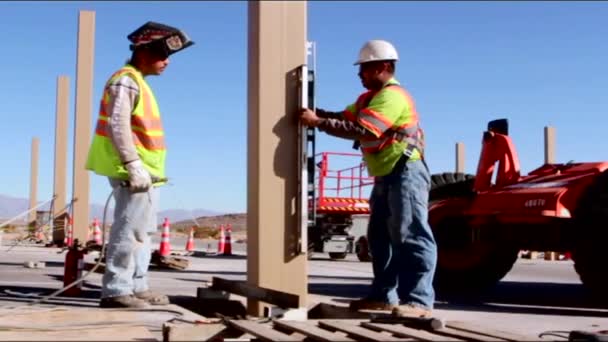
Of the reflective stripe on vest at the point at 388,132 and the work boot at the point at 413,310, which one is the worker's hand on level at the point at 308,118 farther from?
the work boot at the point at 413,310

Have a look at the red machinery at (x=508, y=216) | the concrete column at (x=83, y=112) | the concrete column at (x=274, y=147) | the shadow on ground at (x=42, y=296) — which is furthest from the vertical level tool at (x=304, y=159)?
the concrete column at (x=83, y=112)

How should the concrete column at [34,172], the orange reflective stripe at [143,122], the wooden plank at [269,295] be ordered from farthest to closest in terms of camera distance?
the concrete column at [34,172], the orange reflective stripe at [143,122], the wooden plank at [269,295]

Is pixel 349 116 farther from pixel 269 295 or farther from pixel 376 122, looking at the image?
pixel 269 295

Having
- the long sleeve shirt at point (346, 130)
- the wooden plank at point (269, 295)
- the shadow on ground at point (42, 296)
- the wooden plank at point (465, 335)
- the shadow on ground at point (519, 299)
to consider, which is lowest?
the shadow on ground at point (519, 299)

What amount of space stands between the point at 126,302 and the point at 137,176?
2.53 ft

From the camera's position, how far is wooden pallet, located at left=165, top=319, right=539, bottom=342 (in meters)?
3.99

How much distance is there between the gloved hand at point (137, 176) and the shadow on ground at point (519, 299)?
2.90m

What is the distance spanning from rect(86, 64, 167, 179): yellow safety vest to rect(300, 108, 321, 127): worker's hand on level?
123 centimetres

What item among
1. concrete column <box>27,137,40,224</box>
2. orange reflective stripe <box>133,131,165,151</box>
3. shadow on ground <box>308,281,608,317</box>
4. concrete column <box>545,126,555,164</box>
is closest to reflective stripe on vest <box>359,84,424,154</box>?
orange reflective stripe <box>133,131,165,151</box>

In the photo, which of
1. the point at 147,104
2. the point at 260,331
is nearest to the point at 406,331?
the point at 260,331

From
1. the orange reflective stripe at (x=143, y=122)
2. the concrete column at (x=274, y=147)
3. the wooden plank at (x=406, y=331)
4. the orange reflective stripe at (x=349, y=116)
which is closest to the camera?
the wooden plank at (x=406, y=331)

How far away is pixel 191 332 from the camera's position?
13.2ft

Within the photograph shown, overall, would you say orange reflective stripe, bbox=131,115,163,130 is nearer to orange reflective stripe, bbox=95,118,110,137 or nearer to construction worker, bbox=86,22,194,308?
construction worker, bbox=86,22,194,308

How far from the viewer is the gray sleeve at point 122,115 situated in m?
5.64
